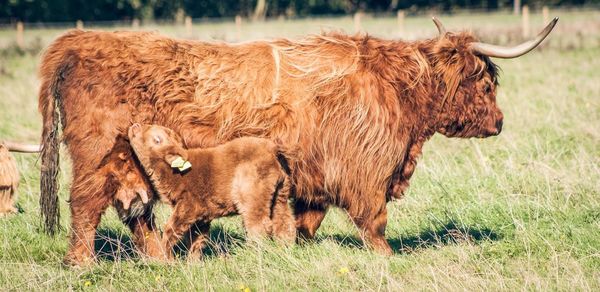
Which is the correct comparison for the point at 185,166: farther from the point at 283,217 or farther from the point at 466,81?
the point at 466,81

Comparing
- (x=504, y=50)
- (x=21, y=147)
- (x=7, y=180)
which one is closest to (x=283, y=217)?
(x=504, y=50)

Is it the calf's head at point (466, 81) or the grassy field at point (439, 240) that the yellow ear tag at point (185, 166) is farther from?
the calf's head at point (466, 81)

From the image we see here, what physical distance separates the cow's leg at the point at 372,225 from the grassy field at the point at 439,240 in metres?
0.10

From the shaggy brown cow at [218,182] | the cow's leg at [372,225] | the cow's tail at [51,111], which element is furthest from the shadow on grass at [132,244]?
the cow's leg at [372,225]

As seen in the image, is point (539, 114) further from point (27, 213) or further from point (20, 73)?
point (20, 73)

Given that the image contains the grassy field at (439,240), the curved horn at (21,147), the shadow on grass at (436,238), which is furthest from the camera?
the curved horn at (21,147)

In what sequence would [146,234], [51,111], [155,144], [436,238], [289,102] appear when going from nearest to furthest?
[155,144]
[51,111]
[289,102]
[436,238]
[146,234]

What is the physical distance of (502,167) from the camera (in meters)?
7.84

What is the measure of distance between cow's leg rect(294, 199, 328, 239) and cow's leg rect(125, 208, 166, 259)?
1.07 meters

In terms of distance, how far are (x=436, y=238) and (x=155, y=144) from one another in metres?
2.11

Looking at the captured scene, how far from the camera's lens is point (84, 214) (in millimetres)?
5102

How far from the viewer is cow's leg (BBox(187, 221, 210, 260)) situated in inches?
211

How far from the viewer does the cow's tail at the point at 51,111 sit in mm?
5117

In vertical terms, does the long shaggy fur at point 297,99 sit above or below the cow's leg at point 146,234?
above
